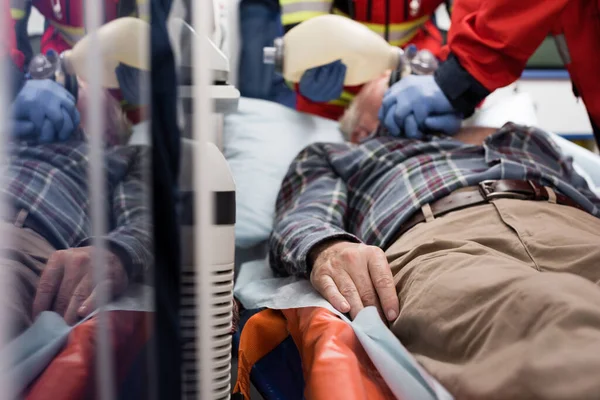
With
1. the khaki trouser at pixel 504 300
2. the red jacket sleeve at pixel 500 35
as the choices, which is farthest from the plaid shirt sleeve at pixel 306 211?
the red jacket sleeve at pixel 500 35

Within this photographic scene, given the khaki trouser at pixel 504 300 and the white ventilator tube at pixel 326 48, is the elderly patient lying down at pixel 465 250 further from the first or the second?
the white ventilator tube at pixel 326 48

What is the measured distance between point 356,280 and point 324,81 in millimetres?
753

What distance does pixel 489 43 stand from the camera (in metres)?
1.16

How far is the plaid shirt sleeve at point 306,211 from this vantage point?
2.98 ft

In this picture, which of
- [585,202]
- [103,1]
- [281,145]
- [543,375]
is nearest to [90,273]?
[103,1]

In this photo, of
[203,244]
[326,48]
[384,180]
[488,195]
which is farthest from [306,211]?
[203,244]

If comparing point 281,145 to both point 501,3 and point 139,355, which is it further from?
point 139,355

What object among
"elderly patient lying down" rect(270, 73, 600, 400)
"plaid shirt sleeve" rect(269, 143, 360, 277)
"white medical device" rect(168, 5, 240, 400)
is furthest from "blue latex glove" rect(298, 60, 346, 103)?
"white medical device" rect(168, 5, 240, 400)

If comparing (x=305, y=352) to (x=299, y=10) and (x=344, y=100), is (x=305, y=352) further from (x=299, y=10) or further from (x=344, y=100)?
(x=344, y=100)

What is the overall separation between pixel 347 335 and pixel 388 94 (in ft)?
2.50

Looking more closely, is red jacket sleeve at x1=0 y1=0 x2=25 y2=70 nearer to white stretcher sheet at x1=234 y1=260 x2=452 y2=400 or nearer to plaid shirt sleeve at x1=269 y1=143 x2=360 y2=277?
white stretcher sheet at x1=234 y1=260 x2=452 y2=400

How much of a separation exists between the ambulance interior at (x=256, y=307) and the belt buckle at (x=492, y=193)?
0.36 metres

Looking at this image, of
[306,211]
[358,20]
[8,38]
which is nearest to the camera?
[8,38]

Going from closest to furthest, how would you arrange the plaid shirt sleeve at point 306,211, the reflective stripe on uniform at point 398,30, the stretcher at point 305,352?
the stretcher at point 305,352
the plaid shirt sleeve at point 306,211
the reflective stripe on uniform at point 398,30
